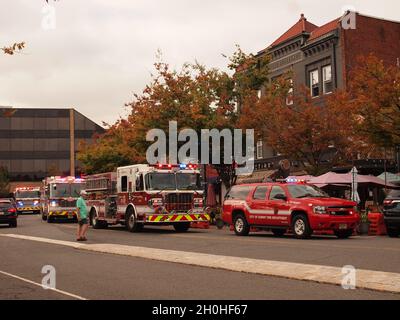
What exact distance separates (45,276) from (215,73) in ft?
77.9

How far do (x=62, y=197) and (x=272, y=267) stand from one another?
25769 millimetres

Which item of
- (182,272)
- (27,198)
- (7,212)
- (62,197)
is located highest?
(62,197)

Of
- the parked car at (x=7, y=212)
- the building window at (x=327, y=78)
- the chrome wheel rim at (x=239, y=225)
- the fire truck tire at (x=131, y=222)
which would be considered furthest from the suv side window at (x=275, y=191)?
the building window at (x=327, y=78)

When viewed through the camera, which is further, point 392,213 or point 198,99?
point 198,99

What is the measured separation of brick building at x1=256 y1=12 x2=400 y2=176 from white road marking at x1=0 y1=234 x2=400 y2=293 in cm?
2266

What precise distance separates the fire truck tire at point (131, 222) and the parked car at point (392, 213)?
9702mm

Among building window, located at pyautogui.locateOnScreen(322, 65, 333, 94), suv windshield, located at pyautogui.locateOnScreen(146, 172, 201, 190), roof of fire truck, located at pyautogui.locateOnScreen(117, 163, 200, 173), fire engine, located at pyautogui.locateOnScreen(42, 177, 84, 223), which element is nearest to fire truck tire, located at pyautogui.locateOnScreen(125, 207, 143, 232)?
suv windshield, located at pyautogui.locateOnScreen(146, 172, 201, 190)

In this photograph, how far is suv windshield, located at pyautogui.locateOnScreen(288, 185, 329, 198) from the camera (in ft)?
62.9

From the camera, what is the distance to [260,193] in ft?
67.2

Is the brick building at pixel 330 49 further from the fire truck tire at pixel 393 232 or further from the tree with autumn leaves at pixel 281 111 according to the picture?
the fire truck tire at pixel 393 232

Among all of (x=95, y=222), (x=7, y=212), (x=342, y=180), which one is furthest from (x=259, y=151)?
(x=7, y=212)

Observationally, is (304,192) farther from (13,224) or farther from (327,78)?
(327,78)
